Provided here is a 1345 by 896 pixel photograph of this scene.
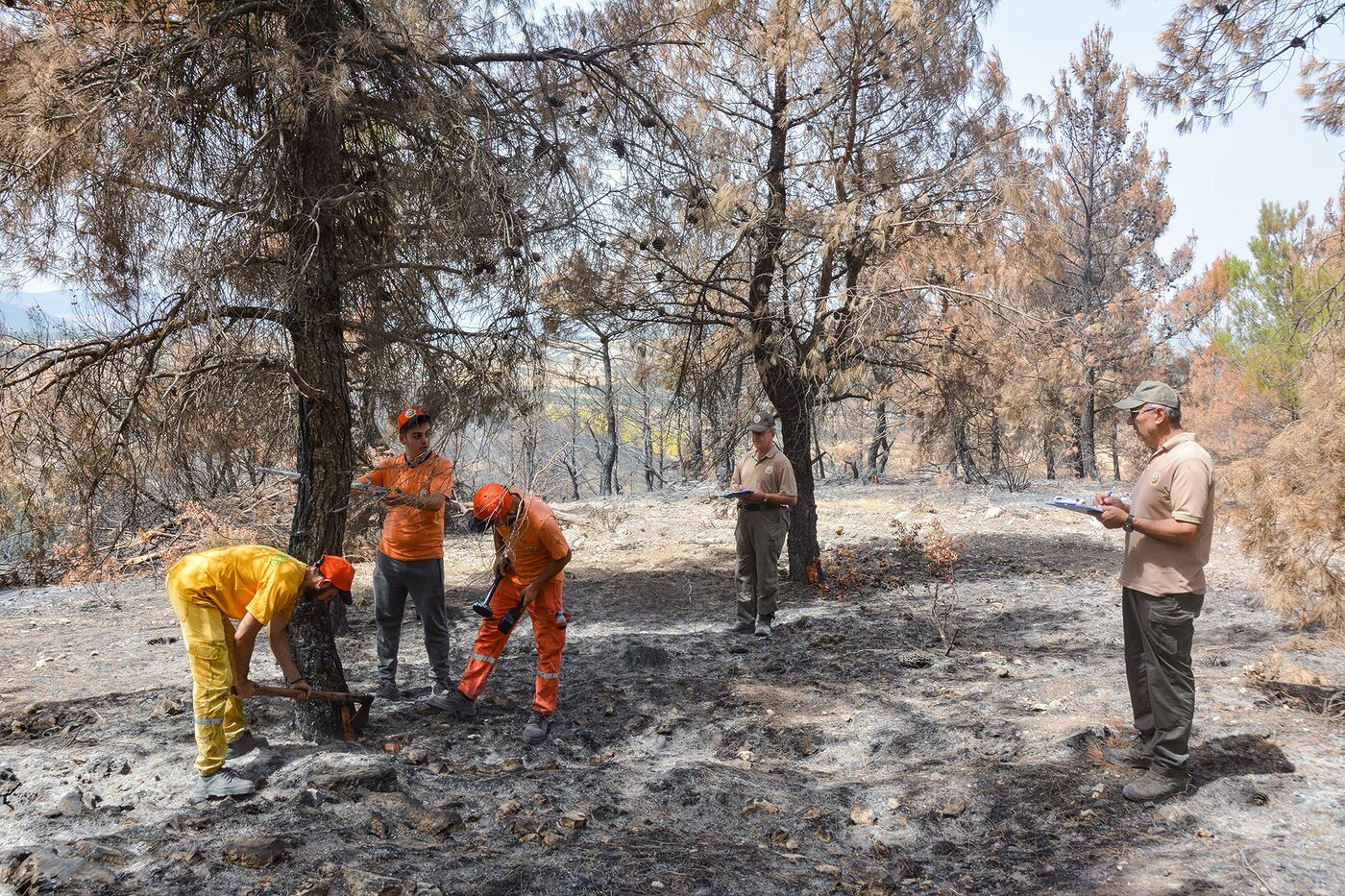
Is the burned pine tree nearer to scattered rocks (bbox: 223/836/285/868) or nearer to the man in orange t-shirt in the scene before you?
the man in orange t-shirt

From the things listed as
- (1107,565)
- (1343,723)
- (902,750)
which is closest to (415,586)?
(902,750)

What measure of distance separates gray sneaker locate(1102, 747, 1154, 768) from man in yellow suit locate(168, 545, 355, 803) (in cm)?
388

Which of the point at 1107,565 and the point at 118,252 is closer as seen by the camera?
the point at 118,252

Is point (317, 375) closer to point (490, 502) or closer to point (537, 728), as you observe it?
point (490, 502)

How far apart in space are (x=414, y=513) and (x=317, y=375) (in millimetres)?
1188

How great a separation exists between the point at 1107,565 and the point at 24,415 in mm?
10273

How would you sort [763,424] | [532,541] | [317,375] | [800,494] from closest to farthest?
1. [317,375]
2. [532,541]
3. [763,424]
4. [800,494]

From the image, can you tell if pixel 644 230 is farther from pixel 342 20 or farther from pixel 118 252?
pixel 118 252

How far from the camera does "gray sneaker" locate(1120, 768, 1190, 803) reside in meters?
3.66

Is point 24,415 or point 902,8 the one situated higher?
point 902,8

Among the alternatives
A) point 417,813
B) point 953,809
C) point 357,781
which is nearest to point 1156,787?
point 953,809

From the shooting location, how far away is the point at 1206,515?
367 centimetres

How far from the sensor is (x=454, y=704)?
520 centimetres

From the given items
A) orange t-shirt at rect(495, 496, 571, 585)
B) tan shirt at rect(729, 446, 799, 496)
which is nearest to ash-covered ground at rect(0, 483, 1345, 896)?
orange t-shirt at rect(495, 496, 571, 585)
